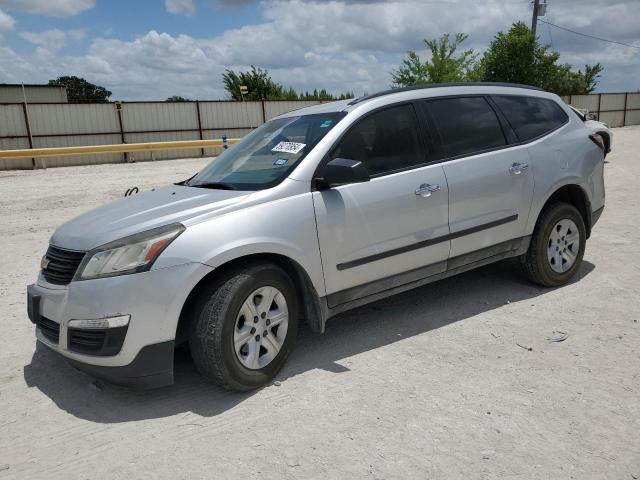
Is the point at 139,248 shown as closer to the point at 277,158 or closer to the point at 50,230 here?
the point at 277,158

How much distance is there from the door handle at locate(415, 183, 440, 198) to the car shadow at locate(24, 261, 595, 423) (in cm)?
104

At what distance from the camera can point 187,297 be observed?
10.5 ft

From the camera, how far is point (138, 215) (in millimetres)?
3467

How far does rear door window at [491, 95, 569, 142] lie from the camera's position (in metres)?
4.78

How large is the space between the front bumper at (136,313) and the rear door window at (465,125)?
2.20 meters

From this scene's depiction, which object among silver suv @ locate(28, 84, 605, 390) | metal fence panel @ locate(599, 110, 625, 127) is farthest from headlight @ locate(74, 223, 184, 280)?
metal fence panel @ locate(599, 110, 625, 127)

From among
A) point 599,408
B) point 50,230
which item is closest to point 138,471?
point 599,408

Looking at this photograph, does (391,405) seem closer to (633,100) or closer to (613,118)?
(613,118)

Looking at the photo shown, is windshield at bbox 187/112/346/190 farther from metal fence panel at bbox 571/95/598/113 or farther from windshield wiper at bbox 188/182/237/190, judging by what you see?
metal fence panel at bbox 571/95/598/113

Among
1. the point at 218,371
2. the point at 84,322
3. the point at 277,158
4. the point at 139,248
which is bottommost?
the point at 218,371

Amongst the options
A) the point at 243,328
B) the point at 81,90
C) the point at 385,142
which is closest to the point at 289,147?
the point at 385,142

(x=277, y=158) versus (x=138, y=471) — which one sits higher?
(x=277, y=158)

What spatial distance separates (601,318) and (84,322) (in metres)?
3.69

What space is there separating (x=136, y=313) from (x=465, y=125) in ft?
9.45
